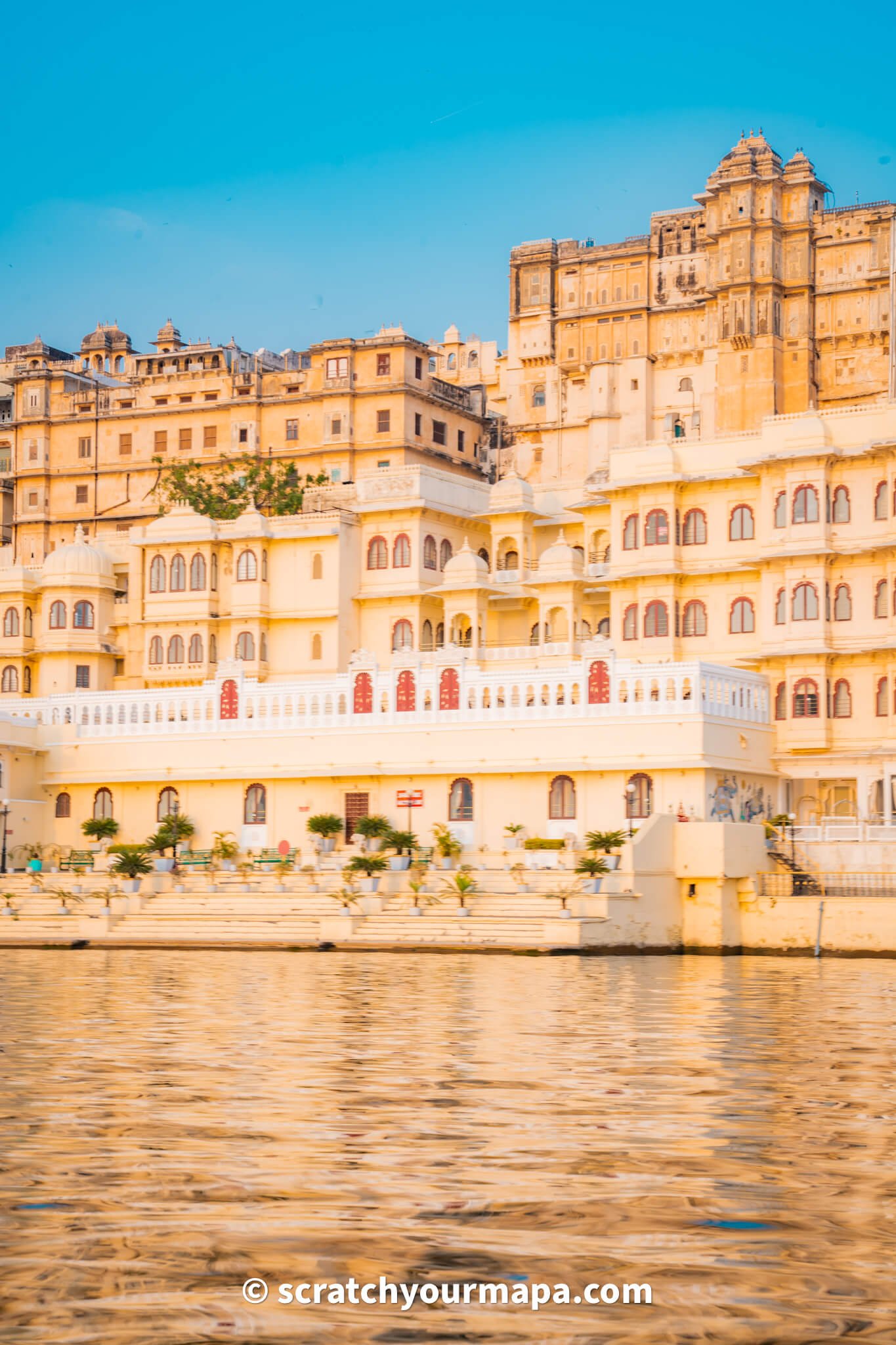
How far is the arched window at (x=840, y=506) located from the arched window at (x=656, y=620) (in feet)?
20.5

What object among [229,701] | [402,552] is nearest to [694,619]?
[402,552]

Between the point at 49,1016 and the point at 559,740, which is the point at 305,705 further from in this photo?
the point at 49,1016

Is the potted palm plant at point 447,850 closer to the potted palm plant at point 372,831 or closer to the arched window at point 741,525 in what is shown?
the potted palm plant at point 372,831

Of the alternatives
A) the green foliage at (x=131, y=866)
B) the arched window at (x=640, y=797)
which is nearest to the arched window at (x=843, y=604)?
the arched window at (x=640, y=797)

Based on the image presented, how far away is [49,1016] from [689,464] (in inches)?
1545

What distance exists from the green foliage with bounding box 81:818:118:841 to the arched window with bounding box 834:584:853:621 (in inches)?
861

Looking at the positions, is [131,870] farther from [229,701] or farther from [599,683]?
[599,683]

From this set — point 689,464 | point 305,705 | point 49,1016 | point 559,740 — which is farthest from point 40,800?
point 49,1016

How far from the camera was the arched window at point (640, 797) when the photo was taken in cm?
4753

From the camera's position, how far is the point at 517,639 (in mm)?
64188

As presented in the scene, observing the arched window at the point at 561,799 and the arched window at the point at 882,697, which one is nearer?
the arched window at the point at 561,799

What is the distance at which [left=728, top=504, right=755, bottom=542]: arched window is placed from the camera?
5650 cm

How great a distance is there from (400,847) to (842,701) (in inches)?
564

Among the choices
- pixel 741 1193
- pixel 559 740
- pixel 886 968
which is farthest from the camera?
pixel 559 740
